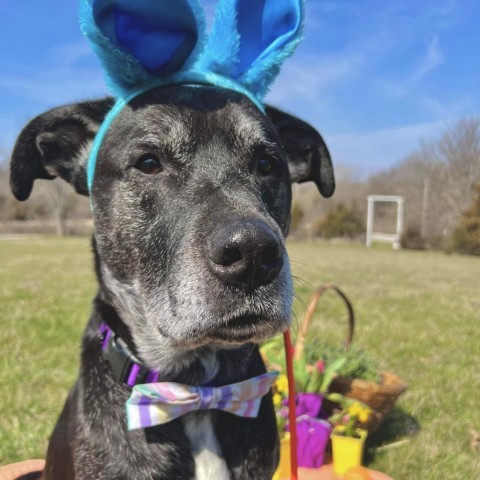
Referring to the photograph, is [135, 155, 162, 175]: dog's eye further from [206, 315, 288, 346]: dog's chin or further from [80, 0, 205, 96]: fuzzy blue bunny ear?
[206, 315, 288, 346]: dog's chin

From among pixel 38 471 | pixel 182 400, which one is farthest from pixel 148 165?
pixel 38 471

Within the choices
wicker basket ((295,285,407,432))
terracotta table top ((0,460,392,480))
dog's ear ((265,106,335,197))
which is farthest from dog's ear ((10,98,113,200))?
wicker basket ((295,285,407,432))

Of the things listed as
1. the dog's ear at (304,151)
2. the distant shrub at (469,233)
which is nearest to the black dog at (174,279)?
the dog's ear at (304,151)

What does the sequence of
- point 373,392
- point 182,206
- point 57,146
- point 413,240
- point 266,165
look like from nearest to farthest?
point 182,206 → point 266,165 → point 57,146 → point 373,392 → point 413,240

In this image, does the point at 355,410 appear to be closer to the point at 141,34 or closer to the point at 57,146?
the point at 57,146

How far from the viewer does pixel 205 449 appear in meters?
2.38

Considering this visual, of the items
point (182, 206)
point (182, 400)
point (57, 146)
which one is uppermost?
point (57, 146)

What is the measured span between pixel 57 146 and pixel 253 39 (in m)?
1.27

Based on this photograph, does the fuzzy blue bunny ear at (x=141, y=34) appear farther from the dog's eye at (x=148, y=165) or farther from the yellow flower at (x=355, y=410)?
the yellow flower at (x=355, y=410)

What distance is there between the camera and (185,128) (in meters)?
2.48

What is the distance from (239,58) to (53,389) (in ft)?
12.7

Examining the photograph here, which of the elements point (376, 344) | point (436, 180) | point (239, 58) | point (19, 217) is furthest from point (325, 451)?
point (19, 217)

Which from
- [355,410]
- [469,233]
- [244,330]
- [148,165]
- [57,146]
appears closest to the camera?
[244,330]

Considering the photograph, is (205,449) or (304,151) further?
(304,151)
